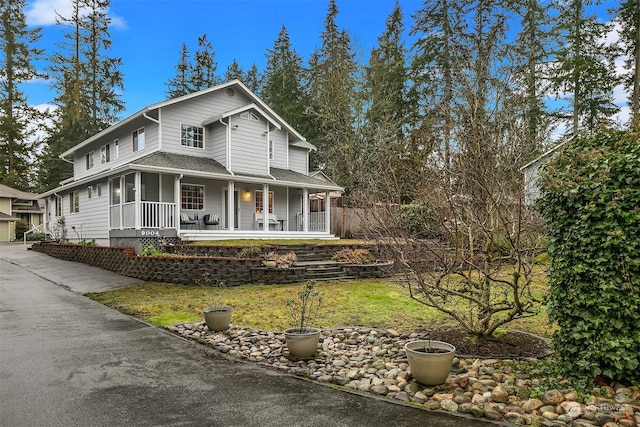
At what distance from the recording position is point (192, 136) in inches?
729

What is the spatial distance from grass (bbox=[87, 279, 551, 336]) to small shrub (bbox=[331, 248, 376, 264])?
1.32 meters

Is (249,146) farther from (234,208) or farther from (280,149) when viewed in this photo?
(280,149)

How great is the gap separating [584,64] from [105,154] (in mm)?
25180

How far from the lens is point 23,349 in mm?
5598

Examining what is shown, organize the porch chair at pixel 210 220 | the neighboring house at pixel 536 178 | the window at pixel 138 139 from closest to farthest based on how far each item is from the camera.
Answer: the neighboring house at pixel 536 178 < the porch chair at pixel 210 220 < the window at pixel 138 139

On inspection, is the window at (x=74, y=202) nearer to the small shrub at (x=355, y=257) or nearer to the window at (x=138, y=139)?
the window at (x=138, y=139)

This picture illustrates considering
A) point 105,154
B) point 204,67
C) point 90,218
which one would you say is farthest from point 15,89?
point 90,218

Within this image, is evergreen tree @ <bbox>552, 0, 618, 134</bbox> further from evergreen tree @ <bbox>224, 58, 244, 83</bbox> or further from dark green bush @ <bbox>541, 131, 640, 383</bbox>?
evergreen tree @ <bbox>224, 58, 244, 83</bbox>

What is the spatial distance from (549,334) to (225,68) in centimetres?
4260

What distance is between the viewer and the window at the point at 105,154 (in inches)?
815

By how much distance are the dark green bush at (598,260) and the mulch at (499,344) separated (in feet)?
2.49

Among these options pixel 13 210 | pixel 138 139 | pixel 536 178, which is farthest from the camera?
pixel 13 210

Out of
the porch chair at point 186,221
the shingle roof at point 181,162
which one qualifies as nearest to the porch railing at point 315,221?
the shingle roof at point 181,162

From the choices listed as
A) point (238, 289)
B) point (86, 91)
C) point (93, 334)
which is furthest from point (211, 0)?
point (86, 91)
